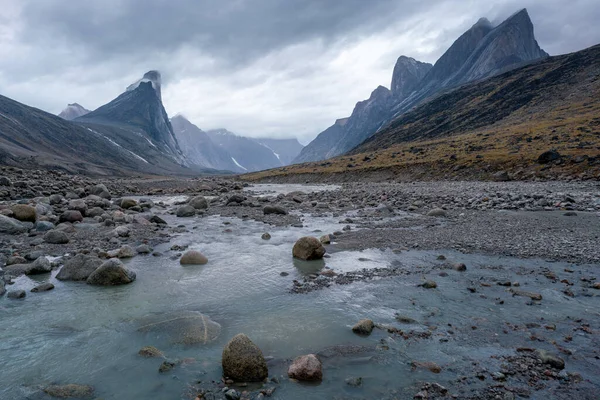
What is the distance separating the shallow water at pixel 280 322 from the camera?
24.2 ft

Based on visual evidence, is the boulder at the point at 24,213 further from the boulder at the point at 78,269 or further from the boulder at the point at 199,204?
the boulder at the point at 199,204

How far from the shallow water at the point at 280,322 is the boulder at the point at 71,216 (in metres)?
12.6

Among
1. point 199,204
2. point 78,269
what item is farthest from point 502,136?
point 78,269

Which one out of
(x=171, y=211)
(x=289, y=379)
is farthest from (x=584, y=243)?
(x=171, y=211)

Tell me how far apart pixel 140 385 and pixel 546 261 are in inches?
627

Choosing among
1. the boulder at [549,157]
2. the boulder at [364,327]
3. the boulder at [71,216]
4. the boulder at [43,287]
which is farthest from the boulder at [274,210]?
the boulder at [549,157]

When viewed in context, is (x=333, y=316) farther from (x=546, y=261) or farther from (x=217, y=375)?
(x=546, y=261)

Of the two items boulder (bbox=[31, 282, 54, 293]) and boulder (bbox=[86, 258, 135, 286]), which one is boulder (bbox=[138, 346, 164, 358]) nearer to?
boulder (bbox=[86, 258, 135, 286])

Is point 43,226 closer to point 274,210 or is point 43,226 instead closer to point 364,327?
point 274,210

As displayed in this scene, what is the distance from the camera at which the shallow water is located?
7.38 meters

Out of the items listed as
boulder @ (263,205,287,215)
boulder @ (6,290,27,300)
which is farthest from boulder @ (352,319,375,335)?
boulder @ (263,205,287,215)

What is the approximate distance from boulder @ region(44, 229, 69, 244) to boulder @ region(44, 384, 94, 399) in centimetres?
1457

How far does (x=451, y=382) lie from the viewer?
23.2ft

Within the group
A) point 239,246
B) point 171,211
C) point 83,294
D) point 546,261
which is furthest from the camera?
point 171,211
